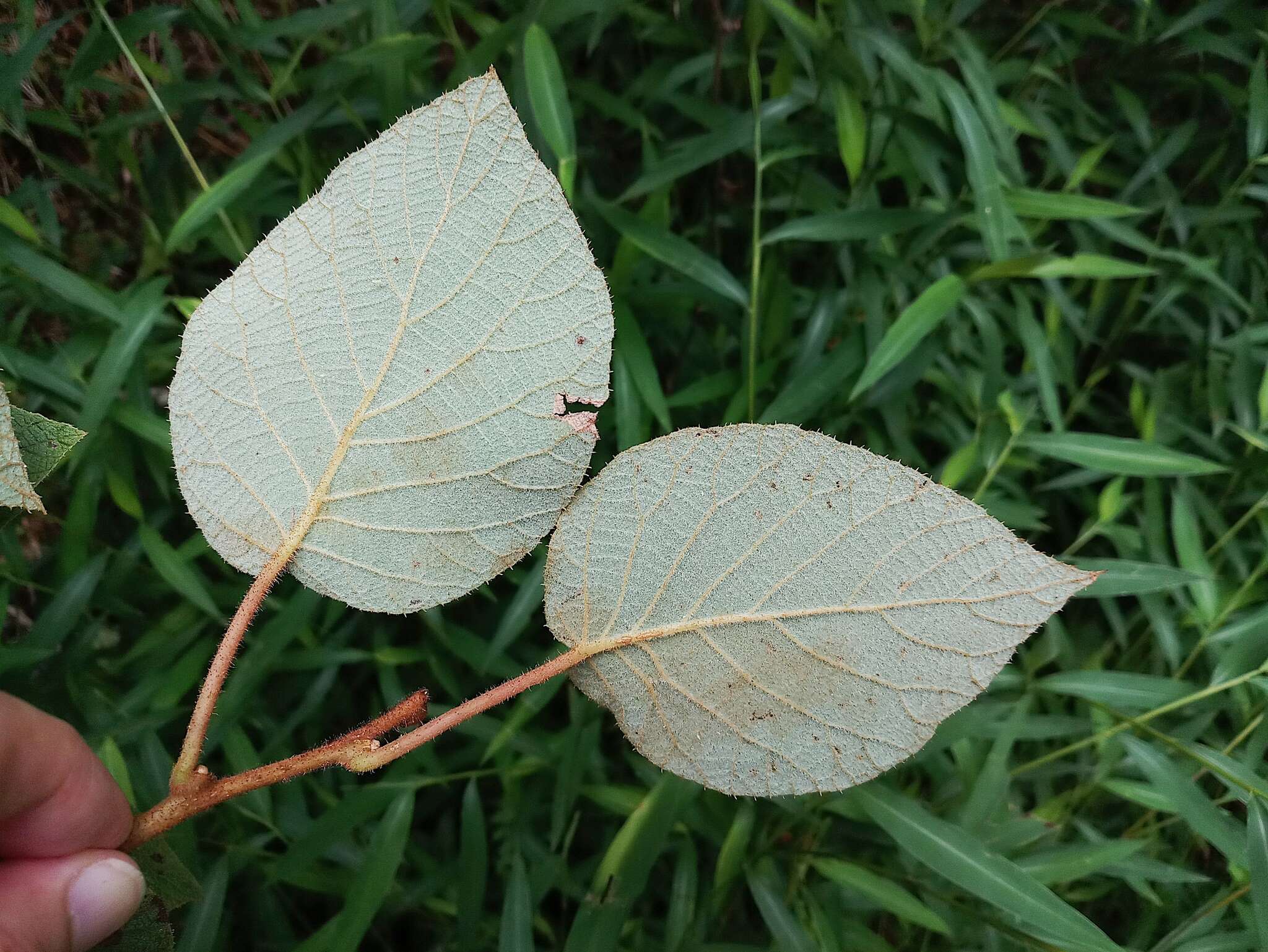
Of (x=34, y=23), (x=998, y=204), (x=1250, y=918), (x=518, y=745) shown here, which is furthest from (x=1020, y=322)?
(x=34, y=23)

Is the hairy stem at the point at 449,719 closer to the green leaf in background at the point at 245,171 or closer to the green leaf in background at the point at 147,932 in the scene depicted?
the green leaf in background at the point at 147,932

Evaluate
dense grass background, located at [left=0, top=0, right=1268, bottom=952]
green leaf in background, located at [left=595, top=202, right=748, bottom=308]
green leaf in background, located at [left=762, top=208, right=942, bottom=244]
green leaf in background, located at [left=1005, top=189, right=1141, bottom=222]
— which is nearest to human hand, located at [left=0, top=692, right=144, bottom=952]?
dense grass background, located at [left=0, top=0, right=1268, bottom=952]

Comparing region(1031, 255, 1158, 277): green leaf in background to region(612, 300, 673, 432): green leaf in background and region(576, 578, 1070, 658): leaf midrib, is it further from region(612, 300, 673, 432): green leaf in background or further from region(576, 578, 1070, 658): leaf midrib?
region(576, 578, 1070, 658): leaf midrib

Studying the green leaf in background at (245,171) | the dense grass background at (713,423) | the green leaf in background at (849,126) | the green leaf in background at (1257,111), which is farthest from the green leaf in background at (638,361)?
the green leaf in background at (1257,111)

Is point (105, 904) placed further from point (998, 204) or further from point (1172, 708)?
point (1172, 708)

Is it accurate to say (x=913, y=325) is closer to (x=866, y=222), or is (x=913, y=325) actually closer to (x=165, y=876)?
(x=866, y=222)

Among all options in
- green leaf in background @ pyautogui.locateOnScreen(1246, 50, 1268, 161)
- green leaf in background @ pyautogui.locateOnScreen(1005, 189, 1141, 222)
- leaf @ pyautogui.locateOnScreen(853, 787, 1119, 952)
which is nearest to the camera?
leaf @ pyautogui.locateOnScreen(853, 787, 1119, 952)

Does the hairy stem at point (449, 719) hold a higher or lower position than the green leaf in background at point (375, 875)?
higher
